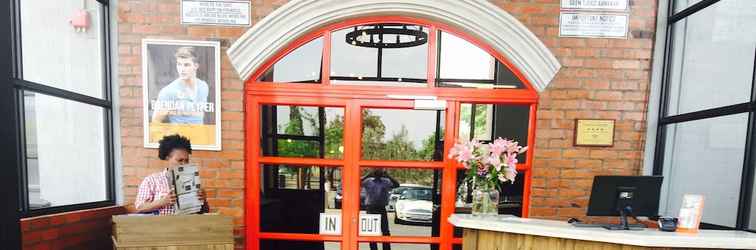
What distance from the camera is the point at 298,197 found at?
296 centimetres

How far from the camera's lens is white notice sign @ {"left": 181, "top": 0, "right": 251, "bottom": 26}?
262 cm

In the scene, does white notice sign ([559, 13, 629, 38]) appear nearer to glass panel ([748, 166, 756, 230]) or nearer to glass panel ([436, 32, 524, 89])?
glass panel ([436, 32, 524, 89])

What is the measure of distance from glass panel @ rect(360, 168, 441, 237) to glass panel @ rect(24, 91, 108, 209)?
81.4 inches

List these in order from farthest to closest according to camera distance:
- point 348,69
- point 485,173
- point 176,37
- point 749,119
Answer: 1. point 348,69
2. point 176,37
3. point 485,173
4. point 749,119

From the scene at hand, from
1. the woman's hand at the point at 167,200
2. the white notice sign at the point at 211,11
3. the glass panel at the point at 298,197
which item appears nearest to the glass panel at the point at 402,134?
the glass panel at the point at 298,197

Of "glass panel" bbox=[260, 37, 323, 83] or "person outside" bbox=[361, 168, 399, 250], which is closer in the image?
"glass panel" bbox=[260, 37, 323, 83]

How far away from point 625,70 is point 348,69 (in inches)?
88.2

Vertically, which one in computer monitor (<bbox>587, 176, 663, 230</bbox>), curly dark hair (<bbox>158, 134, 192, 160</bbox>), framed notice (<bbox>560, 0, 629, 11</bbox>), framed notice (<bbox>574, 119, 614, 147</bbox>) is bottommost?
computer monitor (<bbox>587, 176, 663, 230</bbox>)

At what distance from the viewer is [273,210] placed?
2941 mm

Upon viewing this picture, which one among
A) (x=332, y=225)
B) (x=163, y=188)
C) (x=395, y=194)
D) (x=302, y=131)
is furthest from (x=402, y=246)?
(x=163, y=188)

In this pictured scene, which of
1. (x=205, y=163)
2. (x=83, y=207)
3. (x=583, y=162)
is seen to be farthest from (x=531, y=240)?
(x=83, y=207)

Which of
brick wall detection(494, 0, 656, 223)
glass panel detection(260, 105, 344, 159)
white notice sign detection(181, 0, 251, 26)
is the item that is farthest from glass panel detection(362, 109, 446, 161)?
white notice sign detection(181, 0, 251, 26)

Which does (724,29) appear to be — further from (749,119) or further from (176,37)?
(176,37)

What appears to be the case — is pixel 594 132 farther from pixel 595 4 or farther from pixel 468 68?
pixel 468 68
